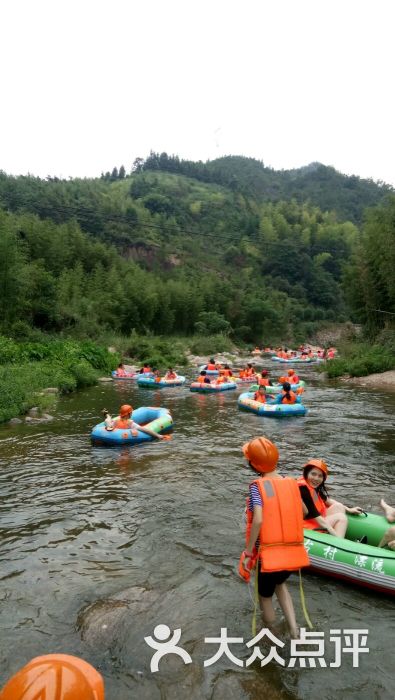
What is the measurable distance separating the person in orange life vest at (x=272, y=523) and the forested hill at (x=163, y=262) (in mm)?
19139

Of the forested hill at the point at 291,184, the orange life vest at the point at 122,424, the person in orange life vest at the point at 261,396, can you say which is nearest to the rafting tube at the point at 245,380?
the person in orange life vest at the point at 261,396

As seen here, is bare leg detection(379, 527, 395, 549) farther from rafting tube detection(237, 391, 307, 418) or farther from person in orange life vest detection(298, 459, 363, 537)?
rafting tube detection(237, 391, 307, 418)

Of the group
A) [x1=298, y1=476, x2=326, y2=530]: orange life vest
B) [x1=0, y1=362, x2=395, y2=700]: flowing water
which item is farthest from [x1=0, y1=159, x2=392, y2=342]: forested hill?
[x1=298, y1=476, x2=326, y2=530]: orange life vest

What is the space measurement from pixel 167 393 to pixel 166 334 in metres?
20.9

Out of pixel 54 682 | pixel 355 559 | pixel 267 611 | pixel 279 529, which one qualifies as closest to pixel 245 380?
pixel 355 559

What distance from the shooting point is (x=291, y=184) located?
132250 millimetres

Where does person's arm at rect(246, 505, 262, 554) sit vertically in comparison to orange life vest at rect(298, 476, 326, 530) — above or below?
above

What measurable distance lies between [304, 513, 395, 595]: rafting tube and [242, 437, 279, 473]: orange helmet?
167cm

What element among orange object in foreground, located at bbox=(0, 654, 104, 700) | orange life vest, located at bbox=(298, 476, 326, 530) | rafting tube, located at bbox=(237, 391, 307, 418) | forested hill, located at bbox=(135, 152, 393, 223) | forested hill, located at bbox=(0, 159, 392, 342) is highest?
forested hill, located at bbox=(135, 152, 393, 223)

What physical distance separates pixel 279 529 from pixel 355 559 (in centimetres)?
153

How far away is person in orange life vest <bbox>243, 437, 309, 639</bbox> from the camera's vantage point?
309 centimetres

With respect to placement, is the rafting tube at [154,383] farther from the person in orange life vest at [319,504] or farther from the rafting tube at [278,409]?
the person in orange life vest at [319,504]

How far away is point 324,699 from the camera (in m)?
3.02

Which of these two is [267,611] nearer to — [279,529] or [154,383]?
[279,529]
